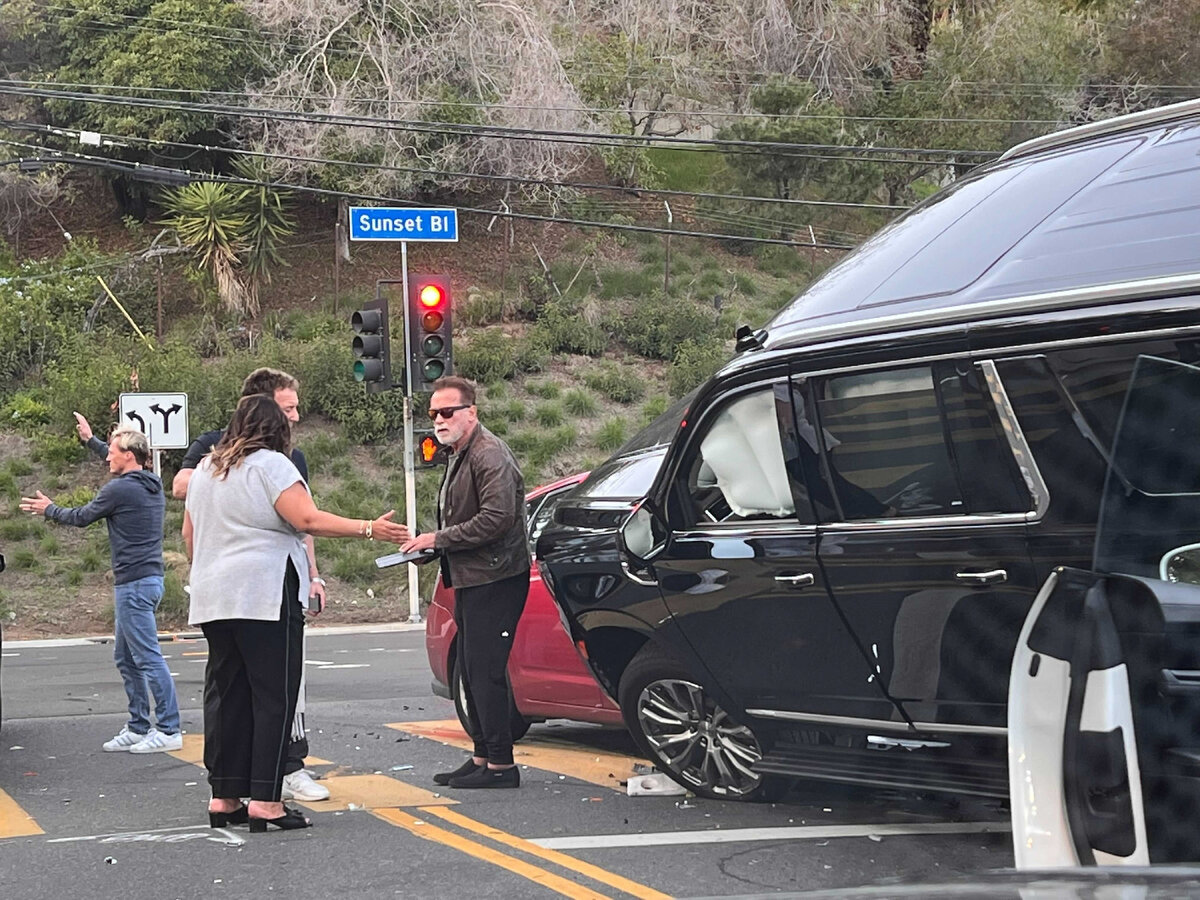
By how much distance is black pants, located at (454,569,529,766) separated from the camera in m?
7.20

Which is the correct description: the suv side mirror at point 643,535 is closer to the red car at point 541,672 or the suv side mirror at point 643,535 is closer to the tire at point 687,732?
the tire at point 687,732

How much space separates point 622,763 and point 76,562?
52.0ft

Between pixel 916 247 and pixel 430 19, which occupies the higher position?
pixel 430 19

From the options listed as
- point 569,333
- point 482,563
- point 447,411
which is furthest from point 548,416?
point 482,563

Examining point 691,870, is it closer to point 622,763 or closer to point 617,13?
point 622,763

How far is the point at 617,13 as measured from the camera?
116 feet

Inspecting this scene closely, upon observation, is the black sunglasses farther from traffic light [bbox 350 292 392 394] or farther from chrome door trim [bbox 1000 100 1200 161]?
traffic light [bbox 350 292 392 394]

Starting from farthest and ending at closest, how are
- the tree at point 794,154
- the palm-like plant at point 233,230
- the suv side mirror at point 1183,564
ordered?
the tree at point 794,154
the palm-like plant at point 233,230
the suv side mirror at point 1183,564

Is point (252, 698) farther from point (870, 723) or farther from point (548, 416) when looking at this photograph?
point (548, 416)

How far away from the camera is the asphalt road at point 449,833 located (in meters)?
5.54

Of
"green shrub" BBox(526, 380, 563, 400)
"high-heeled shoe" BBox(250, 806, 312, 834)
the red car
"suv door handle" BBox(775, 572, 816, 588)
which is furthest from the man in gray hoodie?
"green shrub" BBox(526, 380, 563, 400)

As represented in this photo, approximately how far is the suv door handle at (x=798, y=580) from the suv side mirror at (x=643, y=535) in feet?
2.33

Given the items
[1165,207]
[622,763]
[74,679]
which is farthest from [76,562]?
[1165,207]

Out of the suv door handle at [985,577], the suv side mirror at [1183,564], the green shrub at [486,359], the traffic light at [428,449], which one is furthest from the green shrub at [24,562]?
the suv side mirror at [1183,564]
